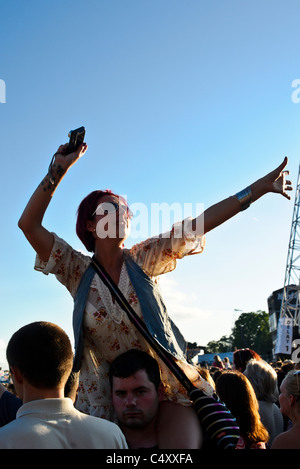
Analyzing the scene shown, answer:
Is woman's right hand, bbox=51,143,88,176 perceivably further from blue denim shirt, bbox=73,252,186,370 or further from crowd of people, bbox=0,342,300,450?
crowd of people, bbox=0,342,300,450

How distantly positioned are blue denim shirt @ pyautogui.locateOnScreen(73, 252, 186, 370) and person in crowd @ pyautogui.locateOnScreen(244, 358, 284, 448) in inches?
113

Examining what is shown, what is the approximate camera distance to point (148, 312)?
253 centimetres

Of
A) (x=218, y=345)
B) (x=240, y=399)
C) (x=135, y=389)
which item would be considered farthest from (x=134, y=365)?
(x=218, y=345)

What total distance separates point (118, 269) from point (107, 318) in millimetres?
338

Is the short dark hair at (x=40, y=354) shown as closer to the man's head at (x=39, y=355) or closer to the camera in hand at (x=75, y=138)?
Result: the man's head at (x=39, y=355)

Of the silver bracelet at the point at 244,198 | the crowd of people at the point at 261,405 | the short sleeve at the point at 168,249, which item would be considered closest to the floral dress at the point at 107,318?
the short sleeve at the point at 168,249

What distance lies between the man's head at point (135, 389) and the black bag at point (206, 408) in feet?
0.31

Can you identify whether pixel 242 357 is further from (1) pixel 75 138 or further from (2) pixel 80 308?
(1) pixel 75 138

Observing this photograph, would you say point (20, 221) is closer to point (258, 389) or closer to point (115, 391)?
point (115, 391)

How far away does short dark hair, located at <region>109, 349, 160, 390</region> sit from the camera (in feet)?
7.95

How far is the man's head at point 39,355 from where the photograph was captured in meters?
1.95

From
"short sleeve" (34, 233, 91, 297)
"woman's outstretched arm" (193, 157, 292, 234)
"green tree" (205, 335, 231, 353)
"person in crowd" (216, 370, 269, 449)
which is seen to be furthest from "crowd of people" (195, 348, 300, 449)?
"green tree" (205, 335, 231, 353)
